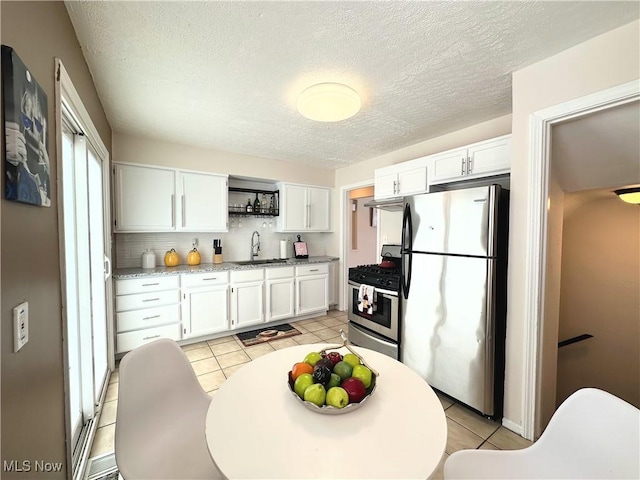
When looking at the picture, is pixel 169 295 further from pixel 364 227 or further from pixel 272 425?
pixel 364 227

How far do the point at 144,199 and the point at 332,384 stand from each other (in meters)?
3.01

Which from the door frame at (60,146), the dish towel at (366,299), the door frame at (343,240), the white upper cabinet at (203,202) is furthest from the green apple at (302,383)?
the door frame at (343,240)

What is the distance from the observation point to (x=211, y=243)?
3.68 m

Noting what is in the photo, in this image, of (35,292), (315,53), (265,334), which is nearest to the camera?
(35,292)

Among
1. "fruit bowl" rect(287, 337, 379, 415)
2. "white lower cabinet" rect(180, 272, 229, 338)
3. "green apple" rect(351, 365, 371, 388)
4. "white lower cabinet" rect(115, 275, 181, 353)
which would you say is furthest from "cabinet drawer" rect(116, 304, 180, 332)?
"green apple" rect(351, 365, 371, 388)

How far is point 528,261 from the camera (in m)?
1.73

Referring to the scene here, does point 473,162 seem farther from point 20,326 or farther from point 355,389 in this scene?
point 20,326

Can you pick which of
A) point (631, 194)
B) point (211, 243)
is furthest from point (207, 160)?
point (631, 194)

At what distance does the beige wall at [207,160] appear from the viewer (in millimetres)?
2951

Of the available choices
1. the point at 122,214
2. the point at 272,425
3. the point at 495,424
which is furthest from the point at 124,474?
the point at 122,214

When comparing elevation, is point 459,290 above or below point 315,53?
below

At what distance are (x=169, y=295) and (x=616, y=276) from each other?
475 cm

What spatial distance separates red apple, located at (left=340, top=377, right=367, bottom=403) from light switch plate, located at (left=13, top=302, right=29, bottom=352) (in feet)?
3.37

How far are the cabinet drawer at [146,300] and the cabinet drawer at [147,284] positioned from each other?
0.05 m
